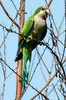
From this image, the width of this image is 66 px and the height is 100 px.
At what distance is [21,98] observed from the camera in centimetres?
241

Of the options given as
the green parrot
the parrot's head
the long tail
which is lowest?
the long tail

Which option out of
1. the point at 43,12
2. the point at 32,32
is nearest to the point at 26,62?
the point at 32,32

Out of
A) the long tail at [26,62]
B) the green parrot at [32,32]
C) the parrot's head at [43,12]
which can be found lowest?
the long tail at [26,62]

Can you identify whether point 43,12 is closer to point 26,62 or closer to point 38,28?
point 38,28

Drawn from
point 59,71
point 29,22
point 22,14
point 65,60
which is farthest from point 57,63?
point 29,22

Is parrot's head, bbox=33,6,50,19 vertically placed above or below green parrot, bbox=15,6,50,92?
above

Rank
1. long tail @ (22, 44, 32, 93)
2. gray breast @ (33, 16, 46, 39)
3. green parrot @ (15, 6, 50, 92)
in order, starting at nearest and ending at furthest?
long tail @ (22, 44, 32, 93) → green parrot @ (15, 6, 50, 92) → gray breast @ (33, 16, 46, 39)

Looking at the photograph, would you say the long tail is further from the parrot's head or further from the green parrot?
the parrot's head

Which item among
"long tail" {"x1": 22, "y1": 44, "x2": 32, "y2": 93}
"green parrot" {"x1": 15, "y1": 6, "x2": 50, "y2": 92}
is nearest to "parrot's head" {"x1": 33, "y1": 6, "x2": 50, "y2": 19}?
"green parrot" {"x1": 15, "y1": 6, "x2": 50, "y2": 92}

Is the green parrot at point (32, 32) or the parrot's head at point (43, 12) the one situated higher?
the parrot's head at point (43, 12)

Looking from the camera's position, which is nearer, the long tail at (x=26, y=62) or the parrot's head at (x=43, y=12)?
the long tail at (x=26, y=62)

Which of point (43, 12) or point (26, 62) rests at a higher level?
point (43, 12)

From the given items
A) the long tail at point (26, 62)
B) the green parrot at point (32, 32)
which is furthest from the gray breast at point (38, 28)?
the long tail at point (26, 62)

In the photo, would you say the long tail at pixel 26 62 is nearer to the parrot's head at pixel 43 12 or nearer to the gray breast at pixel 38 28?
the gray breast at pixel 38 28
